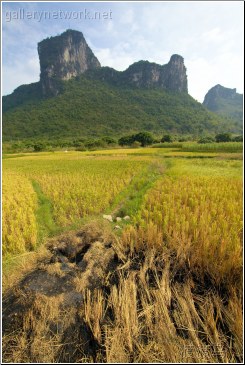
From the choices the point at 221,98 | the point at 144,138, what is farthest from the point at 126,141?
the point at 221,98

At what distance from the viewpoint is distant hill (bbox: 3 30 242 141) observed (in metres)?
47.5

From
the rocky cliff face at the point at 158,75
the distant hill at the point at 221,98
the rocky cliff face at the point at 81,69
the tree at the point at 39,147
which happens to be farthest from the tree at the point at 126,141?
the distant hill at the point at 221,98

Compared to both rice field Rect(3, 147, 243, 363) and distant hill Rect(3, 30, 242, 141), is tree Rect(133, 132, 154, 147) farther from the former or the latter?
rice field Rect(3, 147, 243, 363)

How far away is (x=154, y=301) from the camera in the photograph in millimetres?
2602

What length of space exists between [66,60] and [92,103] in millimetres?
21811

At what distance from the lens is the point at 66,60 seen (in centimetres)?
6150

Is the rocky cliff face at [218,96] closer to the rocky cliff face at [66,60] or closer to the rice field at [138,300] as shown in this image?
the rocky cliff face at [66,60]

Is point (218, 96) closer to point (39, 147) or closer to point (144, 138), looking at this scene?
point (144, 138)

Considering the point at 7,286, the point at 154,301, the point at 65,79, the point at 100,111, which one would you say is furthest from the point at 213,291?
the point at 65,79

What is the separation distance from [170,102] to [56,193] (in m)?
59.9

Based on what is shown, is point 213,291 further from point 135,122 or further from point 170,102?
point 170,102

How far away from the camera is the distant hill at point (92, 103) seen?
47500 mm

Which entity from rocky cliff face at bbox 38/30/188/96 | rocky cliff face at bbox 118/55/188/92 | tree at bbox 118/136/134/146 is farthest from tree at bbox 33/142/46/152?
rocky cliff face at bbox 118/55/188/92

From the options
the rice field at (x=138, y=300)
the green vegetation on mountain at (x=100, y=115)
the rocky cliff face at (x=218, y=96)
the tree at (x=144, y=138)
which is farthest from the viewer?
the rocky cliff face at (x=218, y=96)
